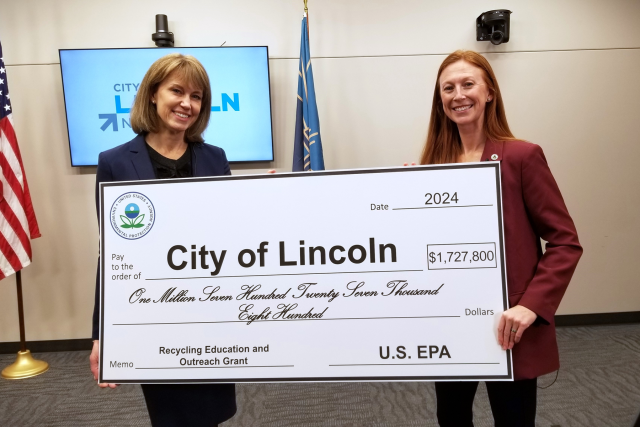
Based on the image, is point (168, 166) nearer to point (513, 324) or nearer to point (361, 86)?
point (513, 324)

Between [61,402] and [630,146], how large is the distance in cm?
491

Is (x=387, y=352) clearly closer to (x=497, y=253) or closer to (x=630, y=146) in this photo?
(x=497, y=253)

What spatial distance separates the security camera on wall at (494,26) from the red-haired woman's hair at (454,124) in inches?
96.5

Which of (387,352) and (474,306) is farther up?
(474,306)

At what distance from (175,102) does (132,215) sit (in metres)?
0.38

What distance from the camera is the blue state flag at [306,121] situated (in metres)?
3.38

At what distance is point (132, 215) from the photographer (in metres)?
1.28

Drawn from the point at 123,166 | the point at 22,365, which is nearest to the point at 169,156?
the point at 123,166

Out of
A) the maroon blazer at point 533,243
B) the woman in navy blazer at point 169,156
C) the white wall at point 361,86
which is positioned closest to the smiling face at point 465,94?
the maroon blazer at point 533,243

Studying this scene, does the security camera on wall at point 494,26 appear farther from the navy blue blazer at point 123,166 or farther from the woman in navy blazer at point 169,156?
the navy blue blazer at point 123,166

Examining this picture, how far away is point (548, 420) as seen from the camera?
2.40 m

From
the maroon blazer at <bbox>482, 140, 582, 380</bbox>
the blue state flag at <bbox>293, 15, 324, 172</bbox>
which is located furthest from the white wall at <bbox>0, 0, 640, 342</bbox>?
the maroon blazer at <bbox>482, 140, 582, 380</bbox>

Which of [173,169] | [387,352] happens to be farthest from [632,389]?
[173,169]

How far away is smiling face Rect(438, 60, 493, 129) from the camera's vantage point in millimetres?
1342
